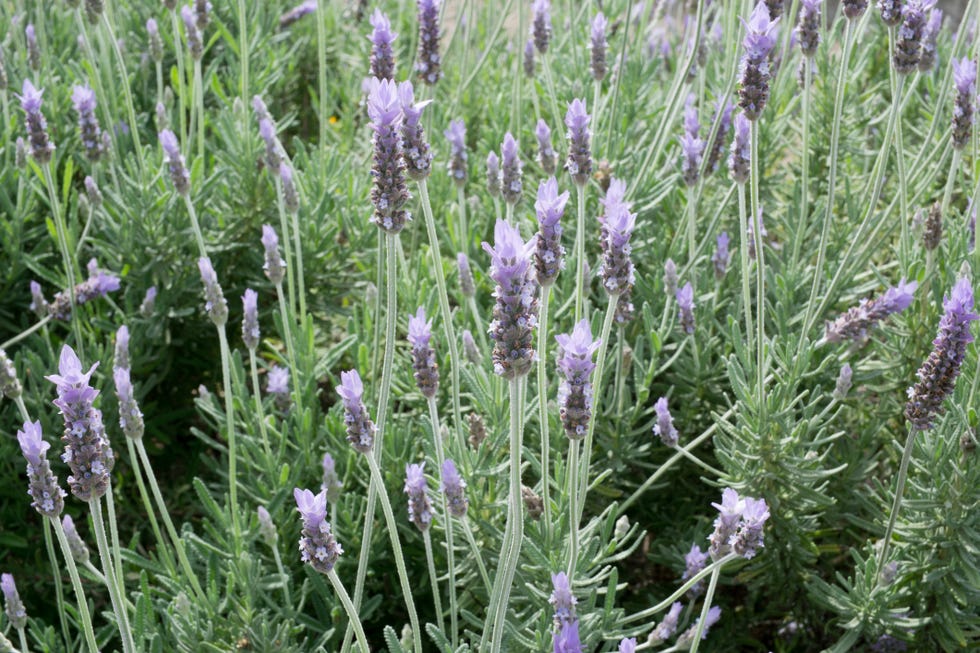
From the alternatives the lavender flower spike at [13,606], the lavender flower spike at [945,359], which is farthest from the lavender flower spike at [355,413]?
the lavender flower spike at [945,359]

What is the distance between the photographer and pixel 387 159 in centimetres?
145

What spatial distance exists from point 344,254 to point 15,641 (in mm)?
1141

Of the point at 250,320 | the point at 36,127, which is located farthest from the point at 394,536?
the point at 36,127

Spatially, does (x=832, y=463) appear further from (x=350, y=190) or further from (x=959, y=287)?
(x=350, y=190)

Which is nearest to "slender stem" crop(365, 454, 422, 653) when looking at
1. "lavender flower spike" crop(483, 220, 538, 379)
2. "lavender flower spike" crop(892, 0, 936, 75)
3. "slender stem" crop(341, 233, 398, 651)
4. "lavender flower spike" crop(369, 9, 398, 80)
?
"slender stem" crop(341, 233, 398, 651)

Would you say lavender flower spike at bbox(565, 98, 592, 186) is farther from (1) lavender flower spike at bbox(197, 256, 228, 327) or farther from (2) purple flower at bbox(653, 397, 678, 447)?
(1) lavender flower spike at bbox(197, 256, 228, 327)

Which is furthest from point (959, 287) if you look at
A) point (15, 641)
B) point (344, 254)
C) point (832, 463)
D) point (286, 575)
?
point (15, 641)

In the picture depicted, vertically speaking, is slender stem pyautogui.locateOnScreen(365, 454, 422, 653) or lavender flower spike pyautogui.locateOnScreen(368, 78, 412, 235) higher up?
lavender flower spike pyautogui.locateOnScreen(368, 78, 412, 235)

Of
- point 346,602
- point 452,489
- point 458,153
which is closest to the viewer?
point 346,602

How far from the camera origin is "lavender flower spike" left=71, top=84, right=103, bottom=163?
230 cm

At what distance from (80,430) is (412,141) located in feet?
1.89

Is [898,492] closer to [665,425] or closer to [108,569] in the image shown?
[665,425]

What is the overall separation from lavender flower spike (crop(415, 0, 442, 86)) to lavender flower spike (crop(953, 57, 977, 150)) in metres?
1.00

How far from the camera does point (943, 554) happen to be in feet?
6.84
